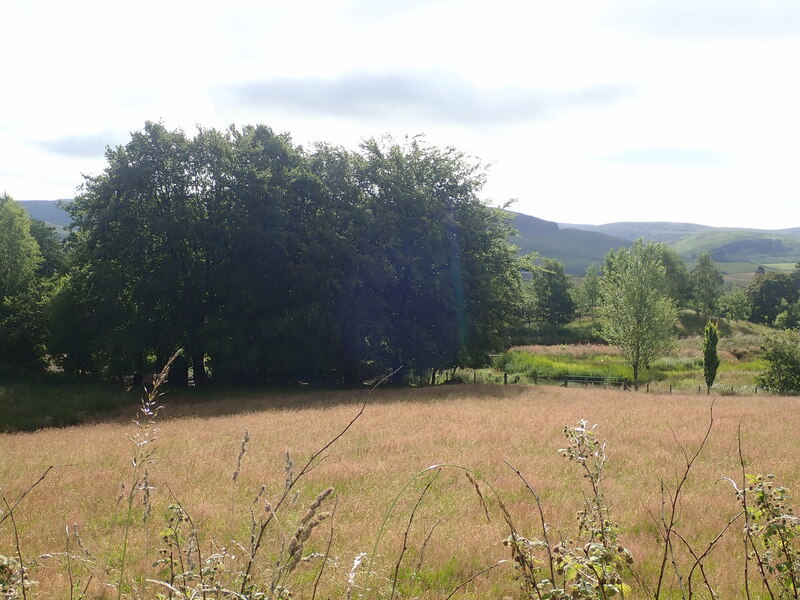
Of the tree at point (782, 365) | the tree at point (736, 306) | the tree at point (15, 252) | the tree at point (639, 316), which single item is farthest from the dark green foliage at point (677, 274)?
the tree at point (15, 252)

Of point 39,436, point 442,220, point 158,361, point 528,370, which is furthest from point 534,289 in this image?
point 39,436

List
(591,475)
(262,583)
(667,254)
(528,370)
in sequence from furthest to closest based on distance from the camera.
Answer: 1. (667,254)
2. (528,370)
3. (262,583)
4. (591,475)

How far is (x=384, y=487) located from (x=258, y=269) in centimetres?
2189

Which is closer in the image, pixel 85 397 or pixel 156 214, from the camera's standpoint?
pixel 85 397

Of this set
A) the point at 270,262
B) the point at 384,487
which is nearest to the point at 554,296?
the point at 270,262

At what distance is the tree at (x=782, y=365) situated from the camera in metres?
32.8

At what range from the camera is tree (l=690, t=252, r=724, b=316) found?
7525 centimetres

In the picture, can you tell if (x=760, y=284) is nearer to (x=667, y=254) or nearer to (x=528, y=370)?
(x=667, y=254)

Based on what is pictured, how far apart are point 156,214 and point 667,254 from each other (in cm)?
7043

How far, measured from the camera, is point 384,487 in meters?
8.46

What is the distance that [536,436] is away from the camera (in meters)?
12.8

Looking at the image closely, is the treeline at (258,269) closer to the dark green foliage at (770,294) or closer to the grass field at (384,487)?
the grass field at (384,487)

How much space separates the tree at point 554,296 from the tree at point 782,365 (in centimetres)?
3900

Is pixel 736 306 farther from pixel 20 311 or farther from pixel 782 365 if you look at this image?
pixel 20 311
